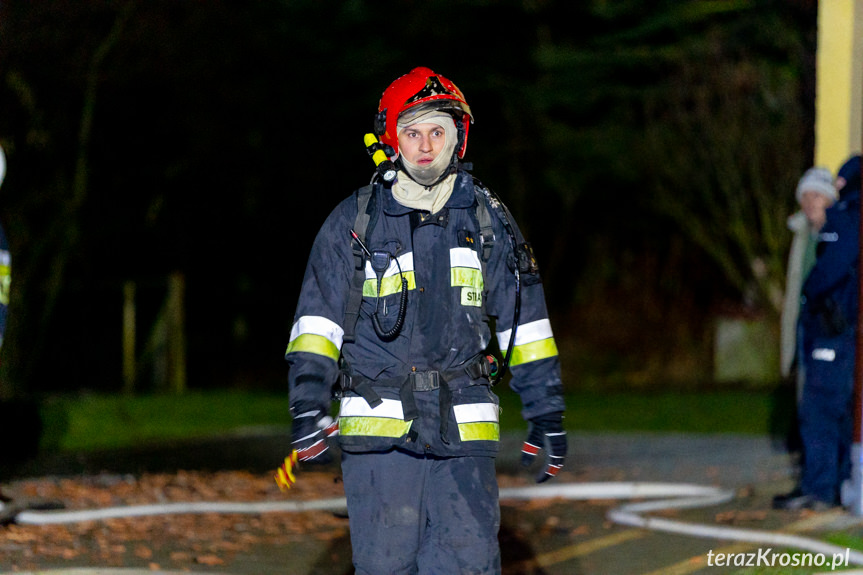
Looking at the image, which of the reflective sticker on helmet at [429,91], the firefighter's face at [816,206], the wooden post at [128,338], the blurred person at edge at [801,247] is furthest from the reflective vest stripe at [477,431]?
the wooden post at [128,338]

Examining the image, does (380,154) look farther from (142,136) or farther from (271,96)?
(271,96)

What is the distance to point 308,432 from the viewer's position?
4.00 meters

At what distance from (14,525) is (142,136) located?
1107 centimetres

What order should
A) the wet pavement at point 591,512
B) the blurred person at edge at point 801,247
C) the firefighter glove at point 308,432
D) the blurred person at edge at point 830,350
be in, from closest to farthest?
1. the firefighter glove at point 308,432
2. the wet pavement at point 591,512
3. the blurred person at edge at point 830,350
4. the blurred person at edge at point 801,247

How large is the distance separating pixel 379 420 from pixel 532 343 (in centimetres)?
58

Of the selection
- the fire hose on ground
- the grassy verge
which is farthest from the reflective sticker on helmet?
the grassy verge

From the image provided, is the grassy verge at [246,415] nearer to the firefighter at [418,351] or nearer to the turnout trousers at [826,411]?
the turnout trousers at [826,411]

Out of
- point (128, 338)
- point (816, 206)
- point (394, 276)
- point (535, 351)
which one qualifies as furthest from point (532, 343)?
point (128, 338)

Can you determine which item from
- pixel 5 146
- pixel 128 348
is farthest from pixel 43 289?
pixel 5 146

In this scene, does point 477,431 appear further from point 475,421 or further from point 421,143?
point 421,143

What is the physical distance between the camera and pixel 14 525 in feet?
23.8

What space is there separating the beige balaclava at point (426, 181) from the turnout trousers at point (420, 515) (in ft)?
2.66

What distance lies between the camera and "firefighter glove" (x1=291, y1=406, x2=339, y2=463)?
399 cm

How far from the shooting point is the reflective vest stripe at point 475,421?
4.06m
